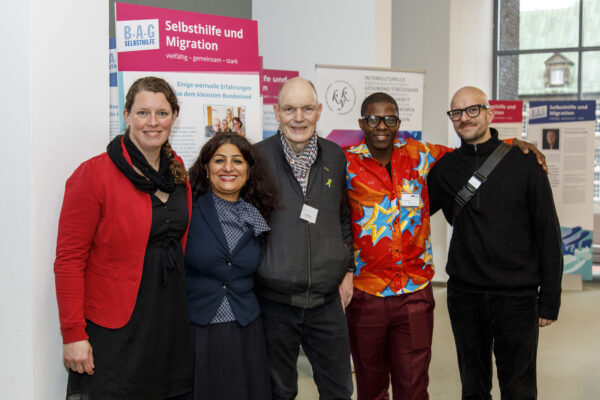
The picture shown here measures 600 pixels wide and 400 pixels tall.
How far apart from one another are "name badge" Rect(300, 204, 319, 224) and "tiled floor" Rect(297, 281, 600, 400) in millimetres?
1823

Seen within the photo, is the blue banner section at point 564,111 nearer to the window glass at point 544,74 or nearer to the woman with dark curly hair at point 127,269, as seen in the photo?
the window glass at point 544,74

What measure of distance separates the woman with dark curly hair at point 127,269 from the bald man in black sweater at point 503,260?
1.40 meters

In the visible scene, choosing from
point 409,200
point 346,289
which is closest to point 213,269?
point 346,289

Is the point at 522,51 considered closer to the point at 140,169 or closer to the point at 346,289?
the point at 346,289

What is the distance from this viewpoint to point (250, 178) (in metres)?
2.31

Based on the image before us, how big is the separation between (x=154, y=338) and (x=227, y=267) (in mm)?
390

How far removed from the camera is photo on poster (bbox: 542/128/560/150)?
6.48m

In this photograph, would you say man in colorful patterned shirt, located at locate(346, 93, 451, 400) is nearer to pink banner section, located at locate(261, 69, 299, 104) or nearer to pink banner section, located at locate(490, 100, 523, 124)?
pink banner section, located at locate(261, 69, 299, 104)

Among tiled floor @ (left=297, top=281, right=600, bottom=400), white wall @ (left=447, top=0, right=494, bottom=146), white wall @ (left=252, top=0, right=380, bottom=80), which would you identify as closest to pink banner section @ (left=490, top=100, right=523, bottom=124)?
white wall @ (left=447, top=0, right=494, bottom=146)

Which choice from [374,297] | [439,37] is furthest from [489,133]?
[439,37]

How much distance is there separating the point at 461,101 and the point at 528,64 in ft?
23.4

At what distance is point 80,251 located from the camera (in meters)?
1.83

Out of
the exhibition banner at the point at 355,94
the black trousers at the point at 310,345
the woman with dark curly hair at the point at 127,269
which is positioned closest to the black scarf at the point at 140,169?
the woman with dark curly hair at the point at 127,269

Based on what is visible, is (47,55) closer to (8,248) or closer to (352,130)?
(8,248)
